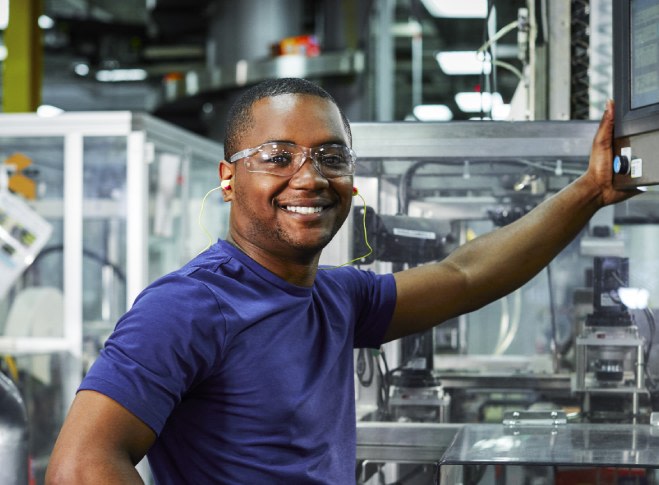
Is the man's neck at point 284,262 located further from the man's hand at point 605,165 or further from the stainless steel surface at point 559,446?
the man's hand at point 605,165

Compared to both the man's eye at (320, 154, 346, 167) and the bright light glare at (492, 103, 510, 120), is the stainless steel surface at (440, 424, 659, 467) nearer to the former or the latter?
the man's eye at (320, 154, 346, 167)

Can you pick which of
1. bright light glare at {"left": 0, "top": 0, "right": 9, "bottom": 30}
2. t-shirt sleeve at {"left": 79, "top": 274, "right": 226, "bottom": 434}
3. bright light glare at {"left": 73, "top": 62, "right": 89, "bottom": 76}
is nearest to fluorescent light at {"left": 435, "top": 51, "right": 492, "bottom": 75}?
bright light glare at {"left": 0, "top": 0, "right": 9, "bottom": 30}

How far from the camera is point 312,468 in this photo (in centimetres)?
130

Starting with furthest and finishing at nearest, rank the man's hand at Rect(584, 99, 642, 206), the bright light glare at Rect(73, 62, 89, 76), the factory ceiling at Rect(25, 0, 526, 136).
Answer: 1. the bright light glare at Rect(73, 62, 89, 76)
2. the factory ceiling at Rect(25, 0, 526, 136)
3. the man's hand at Rect(584, 99, 642, 206)

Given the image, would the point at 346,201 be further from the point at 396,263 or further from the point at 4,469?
the point at 4,469

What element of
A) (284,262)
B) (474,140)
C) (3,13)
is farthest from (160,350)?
(3,13)

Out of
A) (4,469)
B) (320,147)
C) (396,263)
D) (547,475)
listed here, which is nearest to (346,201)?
(320,147)

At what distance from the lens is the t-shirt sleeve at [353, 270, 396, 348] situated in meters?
1.57

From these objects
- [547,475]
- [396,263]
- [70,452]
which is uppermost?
[396,263]

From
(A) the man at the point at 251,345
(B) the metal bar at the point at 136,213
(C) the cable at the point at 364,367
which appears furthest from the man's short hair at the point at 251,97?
(B) the metal bar at the point at 136,213

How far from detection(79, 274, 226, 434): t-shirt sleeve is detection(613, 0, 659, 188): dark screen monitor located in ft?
2.45

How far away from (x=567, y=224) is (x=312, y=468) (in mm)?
657

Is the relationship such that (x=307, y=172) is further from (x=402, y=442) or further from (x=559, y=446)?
(x=402, y=442)

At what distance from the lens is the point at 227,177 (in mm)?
1406
